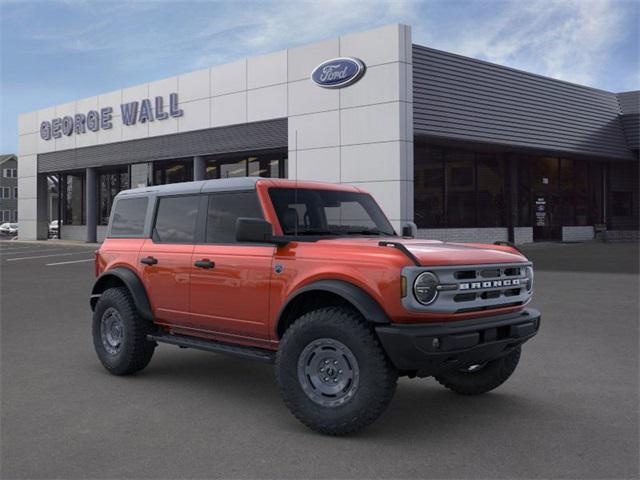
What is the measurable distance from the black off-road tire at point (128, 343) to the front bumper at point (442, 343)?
9.24 feet

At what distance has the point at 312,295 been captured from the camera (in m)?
4.93

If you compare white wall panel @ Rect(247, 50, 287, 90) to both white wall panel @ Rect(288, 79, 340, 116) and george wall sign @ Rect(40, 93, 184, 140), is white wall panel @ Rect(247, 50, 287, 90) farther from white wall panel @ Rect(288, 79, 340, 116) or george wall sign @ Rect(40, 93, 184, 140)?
george wall sign @ Rect(40, 93, 184, 140)

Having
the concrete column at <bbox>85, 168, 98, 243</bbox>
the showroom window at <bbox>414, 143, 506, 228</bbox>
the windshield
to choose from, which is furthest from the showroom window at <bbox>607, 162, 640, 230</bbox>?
the windshield

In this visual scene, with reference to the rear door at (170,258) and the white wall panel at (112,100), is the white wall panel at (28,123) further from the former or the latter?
the rear door at (170,258)

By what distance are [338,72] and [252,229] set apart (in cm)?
1853

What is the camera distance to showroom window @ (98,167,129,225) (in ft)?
118

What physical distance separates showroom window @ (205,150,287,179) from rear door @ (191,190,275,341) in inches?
851

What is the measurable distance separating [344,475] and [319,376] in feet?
3.10

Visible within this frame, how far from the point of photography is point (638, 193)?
35281mm

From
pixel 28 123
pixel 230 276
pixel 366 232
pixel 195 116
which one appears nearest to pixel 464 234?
pixel 195 116

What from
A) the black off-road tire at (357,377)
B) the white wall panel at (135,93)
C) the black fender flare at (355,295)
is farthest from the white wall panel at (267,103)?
the black off-road tire at (357,377)

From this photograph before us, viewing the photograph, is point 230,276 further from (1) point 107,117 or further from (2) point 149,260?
(1) point 107,117

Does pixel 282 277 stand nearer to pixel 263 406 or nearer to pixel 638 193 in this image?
pixel 263 406

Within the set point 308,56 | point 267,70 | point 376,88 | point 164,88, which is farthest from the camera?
point 164,88
